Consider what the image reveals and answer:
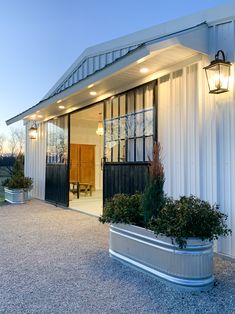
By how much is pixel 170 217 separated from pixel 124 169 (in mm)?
2816

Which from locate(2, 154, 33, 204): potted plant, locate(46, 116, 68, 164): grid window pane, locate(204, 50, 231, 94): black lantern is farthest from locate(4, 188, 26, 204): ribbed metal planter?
locate(204, 50, 231, 94): black lantern

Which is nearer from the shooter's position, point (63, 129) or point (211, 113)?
point (211, 113)

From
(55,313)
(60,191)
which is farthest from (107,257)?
(60,191)

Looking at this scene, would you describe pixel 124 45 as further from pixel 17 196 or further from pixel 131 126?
pixel 17 196

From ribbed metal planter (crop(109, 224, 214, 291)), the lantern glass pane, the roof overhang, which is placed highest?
the roof overhang

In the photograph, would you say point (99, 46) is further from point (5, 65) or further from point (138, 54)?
point (5, 65)

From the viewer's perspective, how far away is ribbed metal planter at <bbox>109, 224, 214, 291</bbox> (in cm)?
286

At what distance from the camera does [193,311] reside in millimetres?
2477

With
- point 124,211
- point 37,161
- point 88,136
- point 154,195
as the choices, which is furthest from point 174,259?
point 88,136

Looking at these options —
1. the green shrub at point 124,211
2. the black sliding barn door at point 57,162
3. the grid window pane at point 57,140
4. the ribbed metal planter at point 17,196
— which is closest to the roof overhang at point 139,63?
the grid window pane at point 57,140

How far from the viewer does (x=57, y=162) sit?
880cm

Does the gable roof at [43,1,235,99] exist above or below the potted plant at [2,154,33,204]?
above

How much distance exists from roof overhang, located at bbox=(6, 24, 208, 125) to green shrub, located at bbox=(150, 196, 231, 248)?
76.4 inches

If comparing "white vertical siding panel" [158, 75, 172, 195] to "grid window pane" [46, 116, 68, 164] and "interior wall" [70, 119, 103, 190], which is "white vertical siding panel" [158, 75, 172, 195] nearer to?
"grid window pane" [46, 116, 68, 164]
